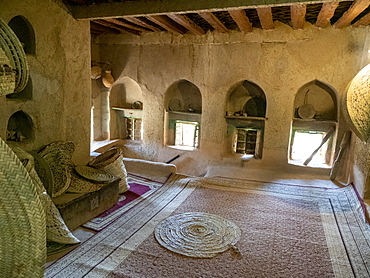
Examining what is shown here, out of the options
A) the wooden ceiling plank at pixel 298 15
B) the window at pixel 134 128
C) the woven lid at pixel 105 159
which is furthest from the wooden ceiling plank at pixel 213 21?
the window at pixel 134 128

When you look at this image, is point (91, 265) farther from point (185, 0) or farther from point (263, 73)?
point (263, 73)

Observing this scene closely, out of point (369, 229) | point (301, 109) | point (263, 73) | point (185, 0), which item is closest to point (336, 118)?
point (301, 109)

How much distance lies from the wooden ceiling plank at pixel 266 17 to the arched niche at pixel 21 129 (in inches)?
149

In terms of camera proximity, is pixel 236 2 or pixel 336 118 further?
pixel 336 118

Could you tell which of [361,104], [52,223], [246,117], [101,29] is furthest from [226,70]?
[52,223]

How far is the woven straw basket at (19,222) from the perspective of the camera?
1.79m

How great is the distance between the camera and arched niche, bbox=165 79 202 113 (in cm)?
784

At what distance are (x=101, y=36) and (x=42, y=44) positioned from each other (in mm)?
4004

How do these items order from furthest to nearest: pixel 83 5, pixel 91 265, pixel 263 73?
pixel 263 73
pixel 83 5
pixel 91 265

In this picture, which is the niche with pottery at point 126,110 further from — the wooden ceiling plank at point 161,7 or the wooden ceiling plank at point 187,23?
the wooden ceiling plank at point 161,7

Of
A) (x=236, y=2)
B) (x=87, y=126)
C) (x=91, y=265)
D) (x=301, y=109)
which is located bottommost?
(x=91, y=265)

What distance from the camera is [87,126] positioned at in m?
5.18

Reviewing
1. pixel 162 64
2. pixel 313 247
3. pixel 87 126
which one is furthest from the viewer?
pixel 162 64

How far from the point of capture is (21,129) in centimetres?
432
